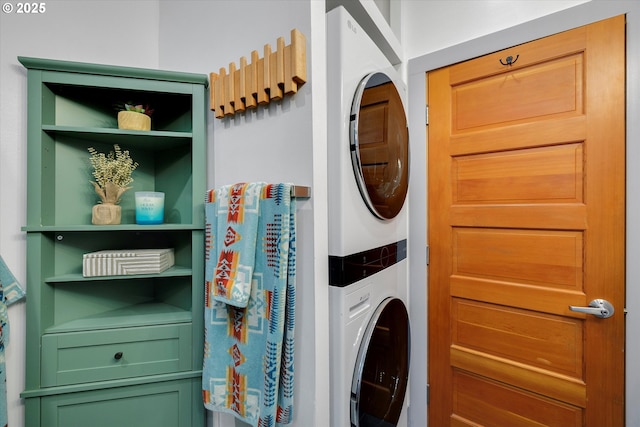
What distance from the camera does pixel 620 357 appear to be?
1.06 m

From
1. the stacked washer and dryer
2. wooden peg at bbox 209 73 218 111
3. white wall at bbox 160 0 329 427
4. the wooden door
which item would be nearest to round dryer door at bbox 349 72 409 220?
the stacked washer and dryer

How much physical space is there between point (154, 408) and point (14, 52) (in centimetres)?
154

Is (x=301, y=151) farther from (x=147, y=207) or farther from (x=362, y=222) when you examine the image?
(x=147, y=207)

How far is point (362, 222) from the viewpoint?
99cm

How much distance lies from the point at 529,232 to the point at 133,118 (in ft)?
5.81

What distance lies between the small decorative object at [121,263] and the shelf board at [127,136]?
49 cm

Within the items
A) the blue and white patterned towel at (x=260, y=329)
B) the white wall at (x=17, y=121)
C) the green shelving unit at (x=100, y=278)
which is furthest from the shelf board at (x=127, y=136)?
the blue and white patterned towel at (x=260, y=329)

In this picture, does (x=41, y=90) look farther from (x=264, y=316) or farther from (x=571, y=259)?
(x=571, y=259)

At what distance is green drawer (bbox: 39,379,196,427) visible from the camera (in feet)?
3.46

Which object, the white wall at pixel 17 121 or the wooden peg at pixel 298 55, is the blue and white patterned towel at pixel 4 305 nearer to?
the white wall at pixel 17 121

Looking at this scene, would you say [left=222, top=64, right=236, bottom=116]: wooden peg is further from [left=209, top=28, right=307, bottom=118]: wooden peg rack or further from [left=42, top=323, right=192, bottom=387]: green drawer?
[left=42, top=323, right=192, bottom=387]: green drawer

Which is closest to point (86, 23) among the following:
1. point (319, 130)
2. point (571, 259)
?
point (319, 130)

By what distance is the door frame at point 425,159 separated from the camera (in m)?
1.02

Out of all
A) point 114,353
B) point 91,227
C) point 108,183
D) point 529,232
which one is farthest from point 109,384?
point 529,232
